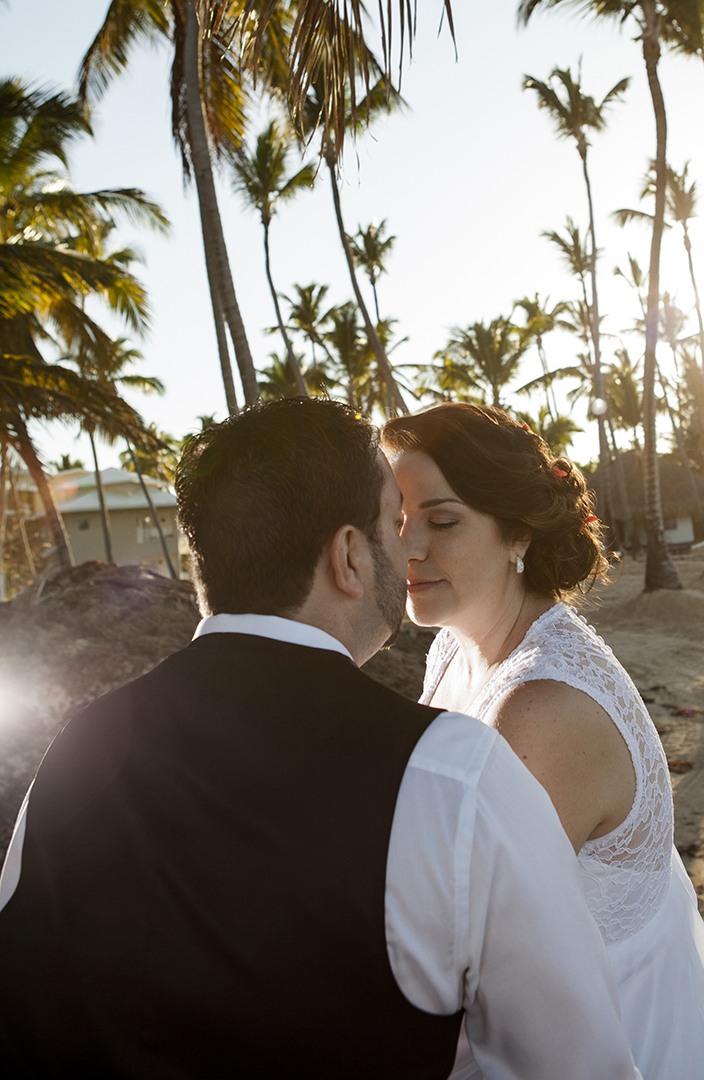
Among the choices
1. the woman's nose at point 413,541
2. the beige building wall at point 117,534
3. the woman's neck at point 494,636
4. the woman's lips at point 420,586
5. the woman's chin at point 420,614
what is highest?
the beige building wall at point 117,534

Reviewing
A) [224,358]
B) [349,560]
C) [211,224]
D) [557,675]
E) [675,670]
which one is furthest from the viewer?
[224,358]

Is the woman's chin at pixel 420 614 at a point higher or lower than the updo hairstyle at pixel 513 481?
lower

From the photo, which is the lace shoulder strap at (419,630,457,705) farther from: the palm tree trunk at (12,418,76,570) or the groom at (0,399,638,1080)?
the palm tree trunk at (12,418,76,570)

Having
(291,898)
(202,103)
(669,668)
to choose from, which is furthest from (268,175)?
(291,898)

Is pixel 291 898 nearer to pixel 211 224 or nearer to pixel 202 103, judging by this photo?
pixel 211 224

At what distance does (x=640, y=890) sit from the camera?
6.69 ft

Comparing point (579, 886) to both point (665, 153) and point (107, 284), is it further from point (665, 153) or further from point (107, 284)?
point (665, 153)

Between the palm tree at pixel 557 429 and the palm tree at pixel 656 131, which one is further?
the palm tree at pixel 557 429

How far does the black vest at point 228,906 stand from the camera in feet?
3.65

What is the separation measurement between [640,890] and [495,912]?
110cm

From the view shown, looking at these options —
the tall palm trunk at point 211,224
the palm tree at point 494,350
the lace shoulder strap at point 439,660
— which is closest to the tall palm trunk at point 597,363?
the palm tree at point 494,350

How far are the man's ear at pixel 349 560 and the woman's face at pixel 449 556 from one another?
3.44 ft

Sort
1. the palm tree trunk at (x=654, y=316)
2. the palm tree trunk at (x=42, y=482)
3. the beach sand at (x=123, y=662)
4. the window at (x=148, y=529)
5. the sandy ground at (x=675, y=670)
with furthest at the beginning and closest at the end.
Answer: the window at (x=148, y=529), the palm tree trunk at (x=654, y=316), the palm tree trunk at (x=42, y=482), the beach sand at (x=123, y=662), the sandy ground at (x=675, y=670)

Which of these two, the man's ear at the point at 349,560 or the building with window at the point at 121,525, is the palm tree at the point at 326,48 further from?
the building with window at the point at 121,525
